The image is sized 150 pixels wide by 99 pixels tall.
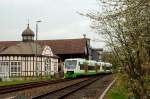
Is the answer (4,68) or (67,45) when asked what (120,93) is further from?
(67,45)

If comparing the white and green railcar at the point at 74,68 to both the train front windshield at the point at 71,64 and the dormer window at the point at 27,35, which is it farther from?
the dormer window at the point at 27,35

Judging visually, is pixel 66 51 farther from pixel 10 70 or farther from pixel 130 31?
pixel 130 31

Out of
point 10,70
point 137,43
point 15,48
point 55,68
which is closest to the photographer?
point 137,43

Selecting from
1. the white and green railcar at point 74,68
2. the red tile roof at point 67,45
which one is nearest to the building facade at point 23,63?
the white and green railcar at point 74,68

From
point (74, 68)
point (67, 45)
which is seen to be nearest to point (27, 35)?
point (74, 68)

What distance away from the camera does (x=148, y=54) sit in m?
11.0

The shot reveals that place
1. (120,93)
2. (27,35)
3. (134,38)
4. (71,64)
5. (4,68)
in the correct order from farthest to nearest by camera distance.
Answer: (27,35) → (4,68) → (71,64) → (120,93) → (134,38)

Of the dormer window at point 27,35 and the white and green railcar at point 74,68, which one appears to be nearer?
the white and green railcar at point 74,68

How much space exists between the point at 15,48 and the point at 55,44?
37614 mm

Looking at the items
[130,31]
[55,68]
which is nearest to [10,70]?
[55,68]

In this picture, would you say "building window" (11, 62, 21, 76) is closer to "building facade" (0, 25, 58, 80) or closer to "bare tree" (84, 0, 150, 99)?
"building facade" (0, 25, 58, 80)

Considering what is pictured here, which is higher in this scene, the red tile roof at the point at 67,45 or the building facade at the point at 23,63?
the red tile roof at the point at 67,45

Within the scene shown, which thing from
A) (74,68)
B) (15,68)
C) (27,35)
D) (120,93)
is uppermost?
(27,35)

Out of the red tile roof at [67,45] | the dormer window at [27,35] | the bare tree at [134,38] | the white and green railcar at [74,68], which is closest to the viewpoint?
the bare tree at [134,38]
